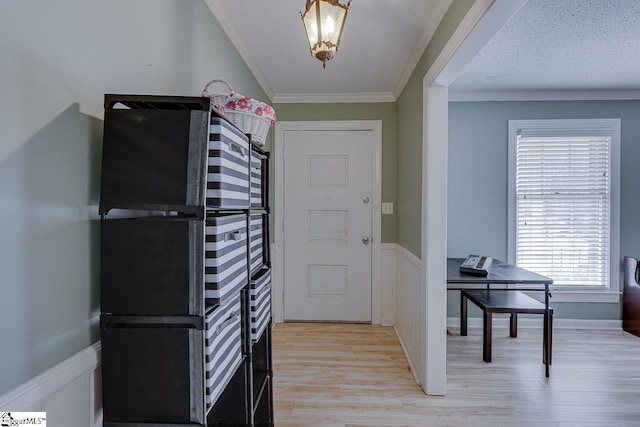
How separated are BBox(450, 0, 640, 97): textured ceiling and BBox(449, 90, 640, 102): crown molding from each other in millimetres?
47

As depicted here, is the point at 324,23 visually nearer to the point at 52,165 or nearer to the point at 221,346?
the point at 52,165

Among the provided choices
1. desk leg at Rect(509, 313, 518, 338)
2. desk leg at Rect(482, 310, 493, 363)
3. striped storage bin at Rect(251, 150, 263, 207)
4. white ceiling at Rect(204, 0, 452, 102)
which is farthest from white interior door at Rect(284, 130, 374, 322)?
striped storage bin at Rect(251, 150, 263, 207)

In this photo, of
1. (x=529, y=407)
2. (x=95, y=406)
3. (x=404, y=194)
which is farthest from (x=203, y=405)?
(x=404, y=194)

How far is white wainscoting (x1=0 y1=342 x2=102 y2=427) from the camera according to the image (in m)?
0.77

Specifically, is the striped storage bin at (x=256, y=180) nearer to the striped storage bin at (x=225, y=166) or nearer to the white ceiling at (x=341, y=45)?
the striped storage bin at (x=225, y=166)

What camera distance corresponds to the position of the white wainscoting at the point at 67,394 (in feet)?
2.51

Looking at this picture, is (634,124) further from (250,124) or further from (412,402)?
(250,124)

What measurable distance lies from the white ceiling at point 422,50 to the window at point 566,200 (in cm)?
41

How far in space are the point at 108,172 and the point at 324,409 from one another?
185 centimetres

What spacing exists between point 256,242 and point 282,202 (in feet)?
6.79

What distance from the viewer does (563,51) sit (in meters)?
2.59

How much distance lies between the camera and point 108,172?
0.94m

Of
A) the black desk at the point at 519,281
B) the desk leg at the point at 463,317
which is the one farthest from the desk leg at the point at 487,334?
the desk leg at the point at 463,317

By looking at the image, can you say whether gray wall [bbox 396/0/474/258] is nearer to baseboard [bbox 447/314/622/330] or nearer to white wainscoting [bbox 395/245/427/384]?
white wainscoting [bbox 395/245/427/384]
